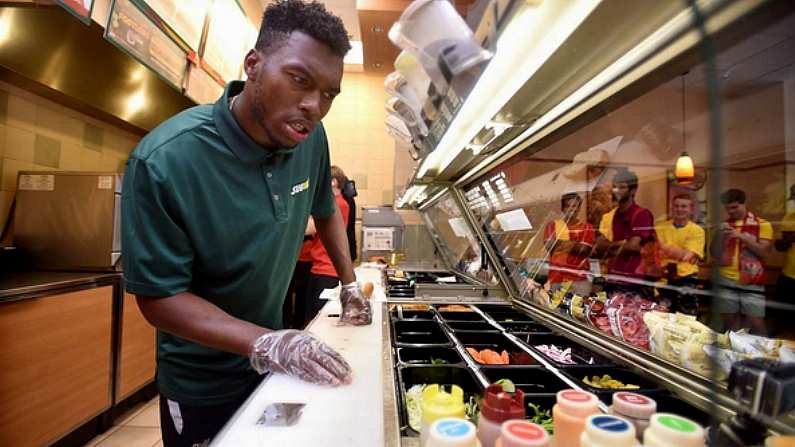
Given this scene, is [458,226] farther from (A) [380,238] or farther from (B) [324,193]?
(A) [380,238]

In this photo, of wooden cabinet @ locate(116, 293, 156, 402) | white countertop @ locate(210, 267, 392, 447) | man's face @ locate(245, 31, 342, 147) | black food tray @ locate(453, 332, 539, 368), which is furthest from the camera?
wooden cabinet @ locate(116, 293, 156, 402)

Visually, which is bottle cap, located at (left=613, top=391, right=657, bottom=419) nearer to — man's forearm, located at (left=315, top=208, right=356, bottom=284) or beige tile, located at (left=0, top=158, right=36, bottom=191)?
man's forearm, located at (left=315, top=208, right=356, bottom=284)

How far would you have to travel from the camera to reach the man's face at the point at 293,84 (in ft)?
3.63

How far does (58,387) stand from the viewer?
7.08 feet

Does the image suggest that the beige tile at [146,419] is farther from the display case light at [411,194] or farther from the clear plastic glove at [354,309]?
the display case light at [411,194]

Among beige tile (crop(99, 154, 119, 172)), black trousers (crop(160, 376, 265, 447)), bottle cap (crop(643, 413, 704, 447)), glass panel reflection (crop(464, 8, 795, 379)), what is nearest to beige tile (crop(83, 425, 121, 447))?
black trousers (crop(160, 376, 265, 447))

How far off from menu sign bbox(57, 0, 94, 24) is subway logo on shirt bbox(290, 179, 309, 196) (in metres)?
1.62

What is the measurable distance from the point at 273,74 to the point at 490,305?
5.01 ft

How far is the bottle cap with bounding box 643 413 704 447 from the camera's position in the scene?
17.8 inches

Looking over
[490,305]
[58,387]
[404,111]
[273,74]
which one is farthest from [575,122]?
[58,387]

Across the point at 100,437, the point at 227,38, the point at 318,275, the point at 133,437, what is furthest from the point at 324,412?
the point at 227,38

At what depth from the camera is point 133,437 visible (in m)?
2.54

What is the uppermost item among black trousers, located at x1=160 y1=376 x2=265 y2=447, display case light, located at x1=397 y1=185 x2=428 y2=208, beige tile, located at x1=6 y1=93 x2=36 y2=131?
beige tile, located at x1=6 y1=93 x2=36 y2=131

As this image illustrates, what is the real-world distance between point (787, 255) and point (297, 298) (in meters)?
4.08
